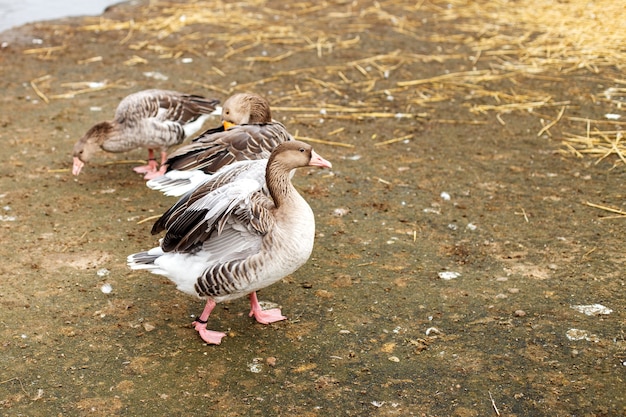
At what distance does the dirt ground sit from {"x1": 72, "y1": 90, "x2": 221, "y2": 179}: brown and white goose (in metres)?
0.27

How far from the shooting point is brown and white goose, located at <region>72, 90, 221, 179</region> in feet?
21.1

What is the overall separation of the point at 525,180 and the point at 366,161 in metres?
1.38

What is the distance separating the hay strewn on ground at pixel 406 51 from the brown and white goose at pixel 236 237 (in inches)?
138

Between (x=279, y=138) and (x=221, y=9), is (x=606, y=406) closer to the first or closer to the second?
(x=279, y=138)

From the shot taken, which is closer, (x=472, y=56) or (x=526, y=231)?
(x=526, y=231)

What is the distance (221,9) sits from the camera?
37.4 feet

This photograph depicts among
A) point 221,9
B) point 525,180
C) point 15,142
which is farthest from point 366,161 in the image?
point 221,9

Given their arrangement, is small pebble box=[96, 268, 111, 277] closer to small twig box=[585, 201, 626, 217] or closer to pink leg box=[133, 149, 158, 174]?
pink leg box=[133, 149, 158, 174]

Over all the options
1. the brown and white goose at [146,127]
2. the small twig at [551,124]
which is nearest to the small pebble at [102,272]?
the brown and white goose at [146,127]

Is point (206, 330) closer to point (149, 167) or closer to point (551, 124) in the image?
point (149, 167)

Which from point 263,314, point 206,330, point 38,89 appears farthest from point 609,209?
point 38,89

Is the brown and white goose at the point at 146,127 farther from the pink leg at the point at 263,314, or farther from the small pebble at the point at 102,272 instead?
the pink leg at the point at 263,314

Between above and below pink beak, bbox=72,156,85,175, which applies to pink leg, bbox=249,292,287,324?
below

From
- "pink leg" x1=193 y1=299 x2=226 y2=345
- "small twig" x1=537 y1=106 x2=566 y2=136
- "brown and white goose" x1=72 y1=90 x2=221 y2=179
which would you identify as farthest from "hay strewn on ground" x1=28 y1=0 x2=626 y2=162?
"pink leg" x1=193 y1=299 x2=226 y2=345
